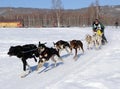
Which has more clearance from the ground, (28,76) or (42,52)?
(42,52)

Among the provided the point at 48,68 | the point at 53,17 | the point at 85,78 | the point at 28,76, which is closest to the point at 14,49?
the point at 28,76

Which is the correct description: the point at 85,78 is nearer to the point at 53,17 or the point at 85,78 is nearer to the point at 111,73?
the point at 111,73

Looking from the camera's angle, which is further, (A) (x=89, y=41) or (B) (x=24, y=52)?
(A) (x=89, y=41)

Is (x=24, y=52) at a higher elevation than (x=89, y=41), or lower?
higher

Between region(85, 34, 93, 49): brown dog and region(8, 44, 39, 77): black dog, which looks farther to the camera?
region(85, 34, 93, 49): brown dog

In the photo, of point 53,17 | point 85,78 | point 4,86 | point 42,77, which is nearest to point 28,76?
point 42,77

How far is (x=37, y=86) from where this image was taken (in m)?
8.73

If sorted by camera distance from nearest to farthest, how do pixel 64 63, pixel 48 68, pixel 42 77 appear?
pixel 42 77
pixel 48 68
pixel 64 63

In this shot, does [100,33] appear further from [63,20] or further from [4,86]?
[63,20]

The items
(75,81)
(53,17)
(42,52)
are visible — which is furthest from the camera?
(53,17)

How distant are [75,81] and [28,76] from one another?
2263 mm

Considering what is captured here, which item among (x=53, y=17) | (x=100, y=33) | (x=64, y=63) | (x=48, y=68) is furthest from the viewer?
(x=53, y=17)

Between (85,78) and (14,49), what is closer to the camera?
(85,78)

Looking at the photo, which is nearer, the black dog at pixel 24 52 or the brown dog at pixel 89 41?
the black dog at pixel 24 52
